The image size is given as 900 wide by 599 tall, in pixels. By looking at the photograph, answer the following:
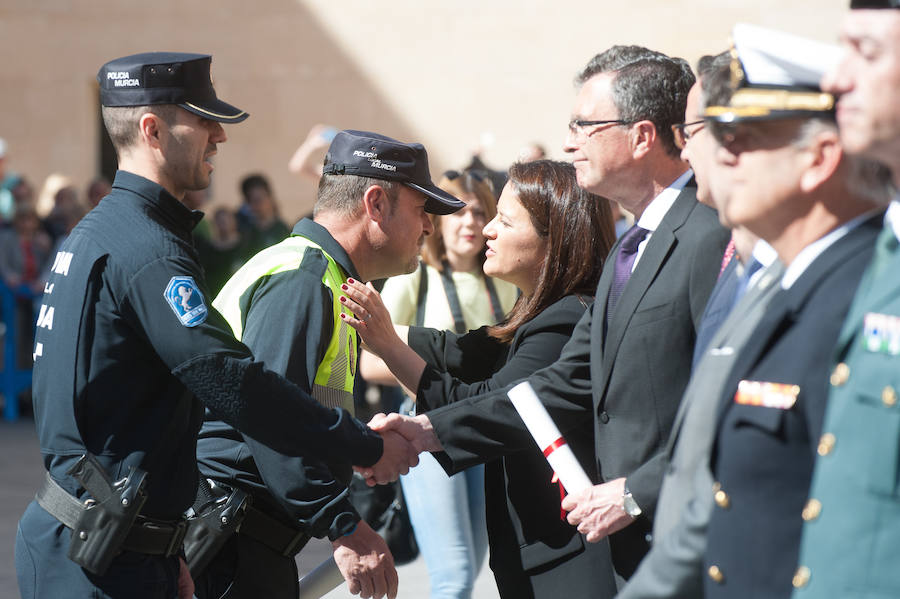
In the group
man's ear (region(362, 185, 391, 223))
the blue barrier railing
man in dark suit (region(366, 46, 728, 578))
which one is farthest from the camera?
the blue barrier railing

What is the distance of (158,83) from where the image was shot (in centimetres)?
294

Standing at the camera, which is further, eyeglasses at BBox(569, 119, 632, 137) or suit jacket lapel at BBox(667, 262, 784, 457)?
eyeglasses at BBox(569, 119, 632, 137)

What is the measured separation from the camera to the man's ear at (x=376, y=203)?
3.56 metres

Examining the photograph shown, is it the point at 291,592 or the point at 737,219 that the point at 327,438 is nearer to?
the point at 291,592

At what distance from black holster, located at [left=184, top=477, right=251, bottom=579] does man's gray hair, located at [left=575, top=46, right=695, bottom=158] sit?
150 cm

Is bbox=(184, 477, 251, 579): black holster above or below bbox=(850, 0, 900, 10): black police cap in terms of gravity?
below

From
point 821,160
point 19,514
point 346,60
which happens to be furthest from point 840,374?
point 346,60

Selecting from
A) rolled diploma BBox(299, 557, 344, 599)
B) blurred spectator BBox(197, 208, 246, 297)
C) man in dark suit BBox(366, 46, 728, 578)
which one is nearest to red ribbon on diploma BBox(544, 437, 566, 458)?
man in dark suit BBox(366, 46, 728, 578)

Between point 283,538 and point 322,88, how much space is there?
12.3 metres

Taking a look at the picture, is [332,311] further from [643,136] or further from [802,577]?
[802,577]

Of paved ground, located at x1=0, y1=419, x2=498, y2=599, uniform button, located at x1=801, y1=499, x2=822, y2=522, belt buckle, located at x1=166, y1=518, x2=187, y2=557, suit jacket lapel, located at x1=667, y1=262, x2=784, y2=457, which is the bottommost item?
paved ground, located at x1=0, y1=419, x2=498, y2=599

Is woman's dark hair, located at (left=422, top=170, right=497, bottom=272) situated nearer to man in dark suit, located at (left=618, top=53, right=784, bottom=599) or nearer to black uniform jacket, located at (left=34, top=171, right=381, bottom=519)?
black uniform jacket, located at (left=34, top=171, right=381, bottom=519)

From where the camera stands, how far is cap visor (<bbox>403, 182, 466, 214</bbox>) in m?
3.68

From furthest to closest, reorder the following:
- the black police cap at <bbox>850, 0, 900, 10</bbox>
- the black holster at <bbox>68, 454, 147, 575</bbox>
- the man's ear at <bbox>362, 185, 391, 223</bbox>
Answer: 1. the man's ear at <bbox>362, 185, 391, 223</bbox>
2. the black holster at <bbox>68, 454, 147, 575</bbox>
3. the black police cap at <bbox>850, 0, 900, 10</bbox>
